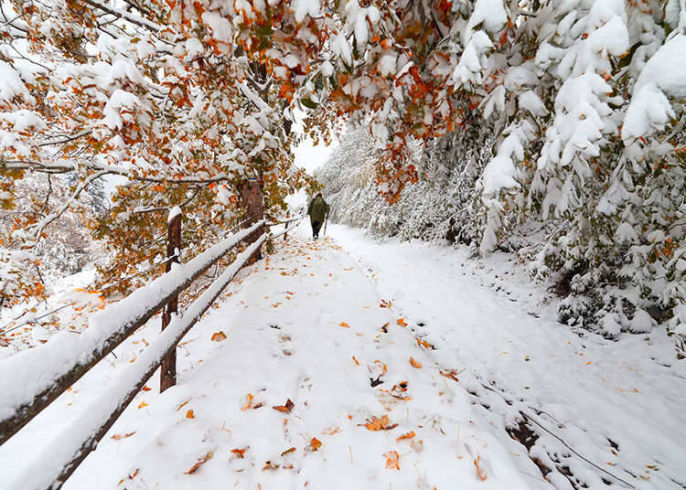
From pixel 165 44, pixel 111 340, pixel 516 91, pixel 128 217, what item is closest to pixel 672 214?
pixel 516 91

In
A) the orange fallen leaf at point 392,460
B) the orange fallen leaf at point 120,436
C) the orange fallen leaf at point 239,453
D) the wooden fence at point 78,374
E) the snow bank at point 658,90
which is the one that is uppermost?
the snow bank at point 658,90

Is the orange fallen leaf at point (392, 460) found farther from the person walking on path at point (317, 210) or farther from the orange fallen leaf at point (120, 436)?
the person walking on path at point (317, 210)

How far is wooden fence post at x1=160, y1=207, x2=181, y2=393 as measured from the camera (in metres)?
2.50

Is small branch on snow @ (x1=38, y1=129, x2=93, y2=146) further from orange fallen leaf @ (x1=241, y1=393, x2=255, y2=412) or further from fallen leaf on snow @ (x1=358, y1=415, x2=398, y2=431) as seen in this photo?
fallen leaf on snow @ (x1=358, y1=415, x2=398, y2=431)

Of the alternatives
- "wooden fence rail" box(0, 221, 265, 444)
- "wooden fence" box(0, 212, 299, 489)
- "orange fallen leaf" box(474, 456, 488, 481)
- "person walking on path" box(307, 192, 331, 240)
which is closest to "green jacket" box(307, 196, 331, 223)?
"person walking on path" box(307, 192, 331, 240)

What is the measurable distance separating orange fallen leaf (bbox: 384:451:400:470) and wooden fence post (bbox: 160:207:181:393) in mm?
1897

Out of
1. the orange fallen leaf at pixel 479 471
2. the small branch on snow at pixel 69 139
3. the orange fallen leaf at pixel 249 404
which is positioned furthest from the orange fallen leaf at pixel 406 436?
the small branch on snow at pixel 69 139

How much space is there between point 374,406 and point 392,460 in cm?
55

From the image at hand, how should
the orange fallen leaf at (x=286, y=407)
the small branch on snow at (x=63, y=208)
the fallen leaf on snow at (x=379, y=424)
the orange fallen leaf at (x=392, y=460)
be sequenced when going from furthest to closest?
1. the small branch on snow at (x=63, y=208)
2. the orange fallen leaf at (x=286, y=407)
3. the fallen leaf on snow at (x=379, y=424)
4. the orange fallen leaf at (x=392, y=460)

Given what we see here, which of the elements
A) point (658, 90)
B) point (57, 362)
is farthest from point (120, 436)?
point (658, 90)

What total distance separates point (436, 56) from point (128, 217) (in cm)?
604

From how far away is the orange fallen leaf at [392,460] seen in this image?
1886 mm

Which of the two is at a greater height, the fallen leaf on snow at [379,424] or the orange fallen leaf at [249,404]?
the fallen leaf on snow at [379,424]

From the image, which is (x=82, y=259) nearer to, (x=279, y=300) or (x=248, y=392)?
(x=279, y=300)
